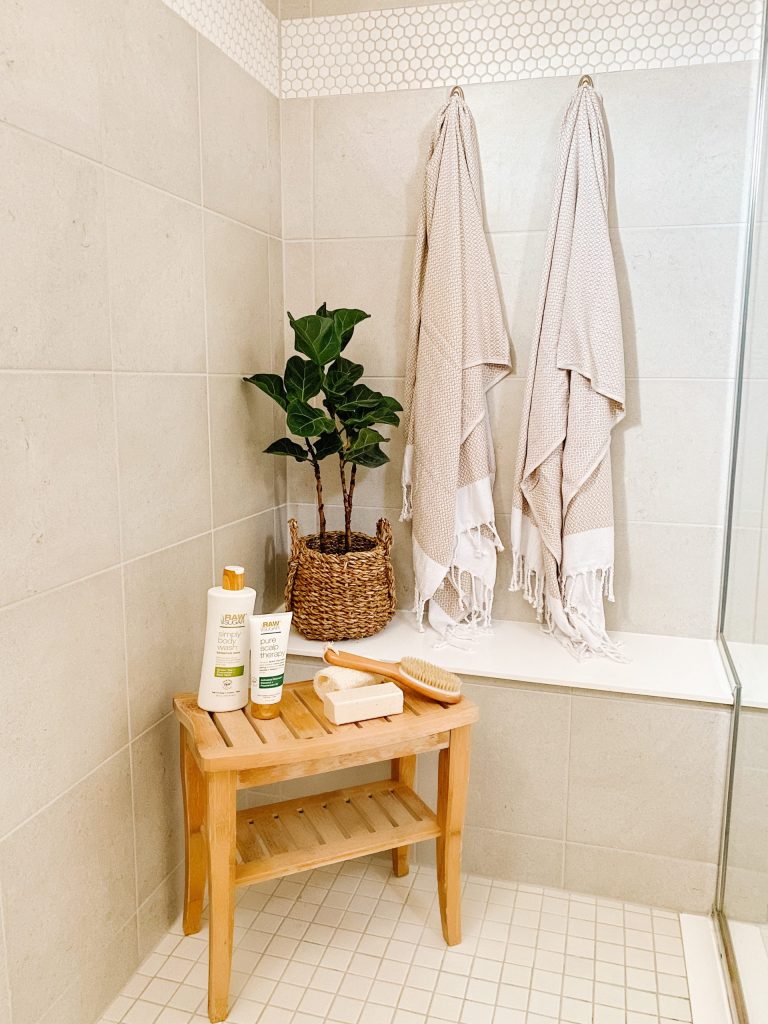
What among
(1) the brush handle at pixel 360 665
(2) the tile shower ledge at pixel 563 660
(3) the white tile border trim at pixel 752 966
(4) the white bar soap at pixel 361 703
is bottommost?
(3) the white tile border trim at pixel 752 966

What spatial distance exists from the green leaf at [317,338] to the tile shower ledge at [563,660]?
24.4 inches

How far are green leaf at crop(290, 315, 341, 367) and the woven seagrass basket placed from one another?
42 cm

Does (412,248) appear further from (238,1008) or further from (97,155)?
(238,1008)

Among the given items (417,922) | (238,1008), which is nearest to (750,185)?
(417,922)

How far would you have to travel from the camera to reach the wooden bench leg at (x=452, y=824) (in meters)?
1.48

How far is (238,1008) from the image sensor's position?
1.38 m

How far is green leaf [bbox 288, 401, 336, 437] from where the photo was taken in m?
1.67

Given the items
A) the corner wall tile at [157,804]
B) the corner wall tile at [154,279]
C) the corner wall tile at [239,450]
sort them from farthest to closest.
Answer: the corner wall tile at [239,450], the corner wall tile at [157,804], the corner wall tile at [154,279]

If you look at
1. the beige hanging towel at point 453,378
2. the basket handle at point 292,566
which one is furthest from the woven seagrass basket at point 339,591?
the beige hanging towel at point 453,378

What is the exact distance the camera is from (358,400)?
174 centimetres

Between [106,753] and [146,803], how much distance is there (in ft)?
0.61

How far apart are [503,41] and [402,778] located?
5.17 ft

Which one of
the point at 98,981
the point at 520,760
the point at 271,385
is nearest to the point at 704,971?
the point at 520,760

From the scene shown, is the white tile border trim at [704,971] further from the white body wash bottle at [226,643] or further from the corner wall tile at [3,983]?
the corner wall tile at [3,983]
